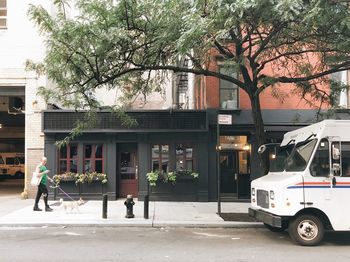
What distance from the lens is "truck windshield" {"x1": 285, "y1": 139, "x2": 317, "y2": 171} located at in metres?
9.75

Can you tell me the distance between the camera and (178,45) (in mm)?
9633

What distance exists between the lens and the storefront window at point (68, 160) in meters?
17.6

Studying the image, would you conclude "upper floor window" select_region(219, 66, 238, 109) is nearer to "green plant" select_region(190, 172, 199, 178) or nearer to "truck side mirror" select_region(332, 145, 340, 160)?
"green plant" select_region(190, 172, 199, 178)

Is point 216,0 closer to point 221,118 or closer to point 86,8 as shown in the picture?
point 86,8

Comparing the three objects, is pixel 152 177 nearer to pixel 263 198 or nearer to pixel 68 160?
pixel 68 160

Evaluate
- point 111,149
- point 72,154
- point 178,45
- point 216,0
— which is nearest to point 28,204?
point 72,154

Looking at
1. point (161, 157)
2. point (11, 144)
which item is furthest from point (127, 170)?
point (11, 144)

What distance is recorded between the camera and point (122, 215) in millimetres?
13219

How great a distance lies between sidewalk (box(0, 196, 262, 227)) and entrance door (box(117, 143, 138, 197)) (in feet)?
3.79

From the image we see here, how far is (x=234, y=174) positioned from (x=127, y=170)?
446 cm

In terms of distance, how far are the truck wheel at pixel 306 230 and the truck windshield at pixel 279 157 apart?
1.70 metres

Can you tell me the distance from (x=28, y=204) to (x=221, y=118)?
8.22 metres

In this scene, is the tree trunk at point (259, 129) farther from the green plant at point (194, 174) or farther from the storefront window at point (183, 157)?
the storefront window at point (183, 157)

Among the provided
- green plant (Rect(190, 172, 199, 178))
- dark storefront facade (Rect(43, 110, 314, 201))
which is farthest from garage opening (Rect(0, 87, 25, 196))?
green plant (Rect(190, 172, 199, 178))
